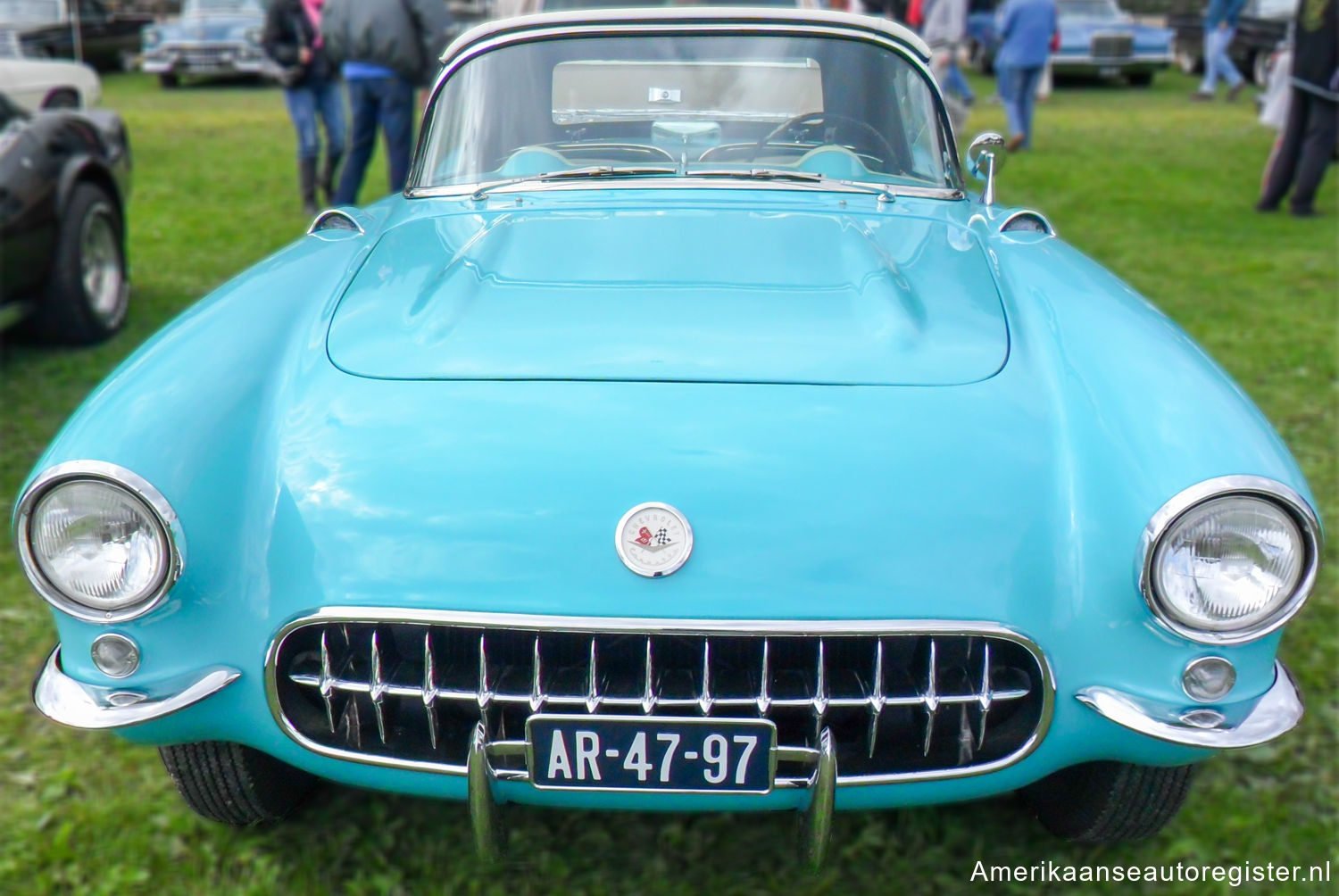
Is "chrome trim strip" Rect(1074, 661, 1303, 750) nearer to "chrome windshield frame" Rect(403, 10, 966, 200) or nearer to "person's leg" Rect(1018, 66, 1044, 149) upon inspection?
"chrome windshield frame" Rect(403, 10, 966, 200)

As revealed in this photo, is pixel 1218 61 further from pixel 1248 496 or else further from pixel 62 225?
pixel 1248 496

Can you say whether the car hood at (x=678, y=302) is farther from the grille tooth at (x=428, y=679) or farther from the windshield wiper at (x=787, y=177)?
the grille tooth at (x=428, y=679)

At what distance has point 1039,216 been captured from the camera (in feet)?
9.68

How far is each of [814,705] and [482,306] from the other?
3.15 ft

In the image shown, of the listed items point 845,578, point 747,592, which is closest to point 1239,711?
point 845,578

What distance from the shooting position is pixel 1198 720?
6.25 feet

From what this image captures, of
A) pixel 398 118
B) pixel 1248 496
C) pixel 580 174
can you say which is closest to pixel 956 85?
pixel 398 118

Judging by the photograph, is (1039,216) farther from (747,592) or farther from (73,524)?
(73,524)

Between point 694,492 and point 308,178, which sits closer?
point 694,492

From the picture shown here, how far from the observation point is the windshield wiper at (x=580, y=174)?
2957 mm

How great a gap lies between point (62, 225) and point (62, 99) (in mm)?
2781

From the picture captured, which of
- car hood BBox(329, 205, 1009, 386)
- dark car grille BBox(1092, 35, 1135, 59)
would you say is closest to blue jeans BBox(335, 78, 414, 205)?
car hood BBox(329, 205, 1009, 386)

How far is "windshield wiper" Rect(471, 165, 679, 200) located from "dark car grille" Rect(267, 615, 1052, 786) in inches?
54.9

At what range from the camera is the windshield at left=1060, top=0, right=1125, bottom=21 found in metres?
17.2
